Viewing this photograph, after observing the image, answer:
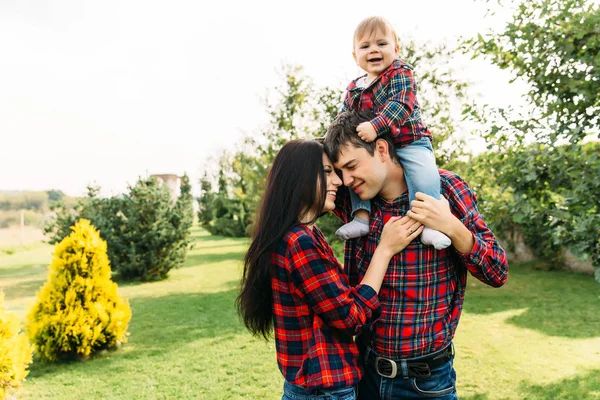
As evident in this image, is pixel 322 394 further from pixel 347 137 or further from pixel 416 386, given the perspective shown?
pixel 347 137

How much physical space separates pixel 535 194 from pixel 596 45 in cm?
119

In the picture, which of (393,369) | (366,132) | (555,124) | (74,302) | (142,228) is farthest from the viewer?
(142,228)

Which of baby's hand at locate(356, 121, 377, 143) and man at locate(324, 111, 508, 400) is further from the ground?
baby's hand at locate(356, 121, 377, 143)

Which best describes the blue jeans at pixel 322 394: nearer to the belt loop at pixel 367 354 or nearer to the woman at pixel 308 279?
the woman at pixel 308 279

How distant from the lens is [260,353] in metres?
6.47

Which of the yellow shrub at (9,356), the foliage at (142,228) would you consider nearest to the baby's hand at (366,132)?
the yellow shrub at (9,356)

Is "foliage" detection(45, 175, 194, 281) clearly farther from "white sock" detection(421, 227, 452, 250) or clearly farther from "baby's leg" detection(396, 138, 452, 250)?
"white sock" detection(421, 227, 452, 250)

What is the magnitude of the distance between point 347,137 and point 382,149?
0.18 m

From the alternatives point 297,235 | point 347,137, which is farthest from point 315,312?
point 347,137

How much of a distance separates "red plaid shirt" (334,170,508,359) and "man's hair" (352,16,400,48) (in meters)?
0.94

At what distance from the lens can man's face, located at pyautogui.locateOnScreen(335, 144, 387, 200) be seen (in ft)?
6.57

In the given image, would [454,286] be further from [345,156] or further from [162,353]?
[162,353]

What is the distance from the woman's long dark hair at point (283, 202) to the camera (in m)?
1.90

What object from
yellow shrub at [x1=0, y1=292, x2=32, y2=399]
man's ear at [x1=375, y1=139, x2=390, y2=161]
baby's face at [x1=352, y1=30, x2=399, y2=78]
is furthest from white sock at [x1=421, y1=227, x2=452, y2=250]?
yellow shrub at [x1=0, y1=292, x2=32, y2=399]
